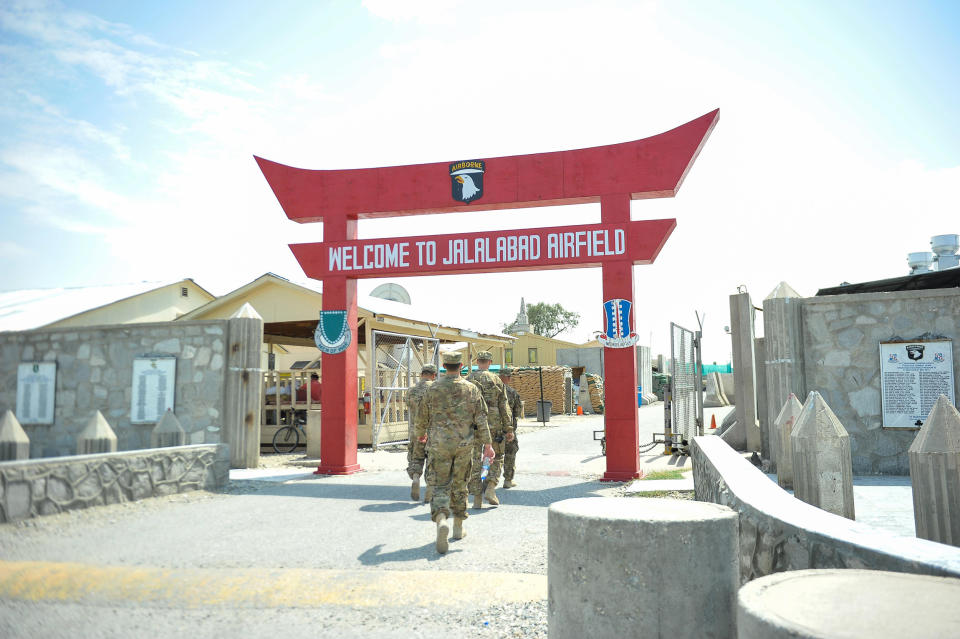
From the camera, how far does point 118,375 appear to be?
12.2 meters

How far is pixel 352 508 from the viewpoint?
26.6 ft

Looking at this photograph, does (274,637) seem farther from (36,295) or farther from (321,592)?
(36,295)

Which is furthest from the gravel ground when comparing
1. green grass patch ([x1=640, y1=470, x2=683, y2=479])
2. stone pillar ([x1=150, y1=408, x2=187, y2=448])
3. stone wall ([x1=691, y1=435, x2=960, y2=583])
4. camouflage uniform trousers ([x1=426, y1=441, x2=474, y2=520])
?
stone wall ([x1=691, y1=435, x2=960, y2=583])

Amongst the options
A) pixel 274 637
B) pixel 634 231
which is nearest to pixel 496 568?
pixel 274 637

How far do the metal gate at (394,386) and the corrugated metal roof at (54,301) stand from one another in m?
9.55

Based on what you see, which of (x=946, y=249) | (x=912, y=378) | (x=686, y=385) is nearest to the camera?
(x=912, y=378)

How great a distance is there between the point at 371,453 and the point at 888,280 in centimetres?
1052

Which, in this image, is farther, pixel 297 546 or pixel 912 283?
pixel 912 283

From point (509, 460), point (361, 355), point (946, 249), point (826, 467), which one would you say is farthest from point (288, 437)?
point (946, 249)

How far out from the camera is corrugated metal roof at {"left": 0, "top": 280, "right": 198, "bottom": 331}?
775 inches

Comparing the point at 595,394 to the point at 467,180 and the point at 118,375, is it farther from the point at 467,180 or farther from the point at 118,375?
the point at 118,375

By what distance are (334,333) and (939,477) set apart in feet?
30.4

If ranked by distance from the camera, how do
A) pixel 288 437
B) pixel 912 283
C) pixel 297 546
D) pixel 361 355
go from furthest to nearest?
1. pixel 361 355
2. pixel 288 437
3. pixel 912 283
4. pixel 297 546

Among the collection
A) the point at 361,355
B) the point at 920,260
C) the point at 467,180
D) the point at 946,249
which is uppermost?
the point at 467,180
